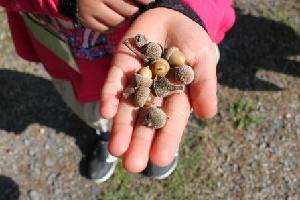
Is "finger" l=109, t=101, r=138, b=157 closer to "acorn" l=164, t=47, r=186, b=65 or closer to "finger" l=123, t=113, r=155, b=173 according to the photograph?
"finger" l=123, t=113, r=155, b=173

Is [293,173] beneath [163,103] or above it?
beneath

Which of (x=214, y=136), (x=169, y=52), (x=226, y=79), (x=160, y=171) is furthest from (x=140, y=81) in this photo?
(x=226, y=79)

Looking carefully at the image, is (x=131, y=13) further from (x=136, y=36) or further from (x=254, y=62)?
(x=254, y=62)

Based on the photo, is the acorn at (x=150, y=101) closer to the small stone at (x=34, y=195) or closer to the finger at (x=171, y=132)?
the finger at (x=171, y=132)

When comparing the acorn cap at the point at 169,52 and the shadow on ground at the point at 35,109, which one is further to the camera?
the shadow on ground at the point at 35,109

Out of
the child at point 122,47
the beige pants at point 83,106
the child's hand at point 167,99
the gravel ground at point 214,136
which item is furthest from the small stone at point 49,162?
the child's hand at point 167,99

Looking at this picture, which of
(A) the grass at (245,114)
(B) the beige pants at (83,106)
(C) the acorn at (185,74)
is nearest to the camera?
(C) the acorn at (185,74)

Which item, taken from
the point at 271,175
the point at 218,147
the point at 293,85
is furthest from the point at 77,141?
the point at 293,85

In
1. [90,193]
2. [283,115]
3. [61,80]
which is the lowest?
[90,193]
